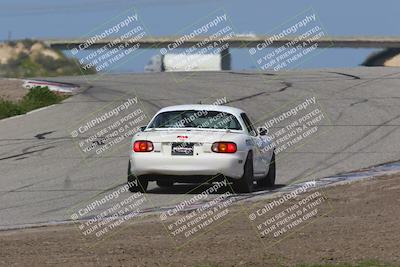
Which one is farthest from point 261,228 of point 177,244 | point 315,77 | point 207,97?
point 315,77

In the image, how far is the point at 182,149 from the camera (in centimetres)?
1531

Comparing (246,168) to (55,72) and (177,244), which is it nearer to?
(177,244)

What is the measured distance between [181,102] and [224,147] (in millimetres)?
15821

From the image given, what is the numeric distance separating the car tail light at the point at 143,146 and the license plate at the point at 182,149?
35 cm

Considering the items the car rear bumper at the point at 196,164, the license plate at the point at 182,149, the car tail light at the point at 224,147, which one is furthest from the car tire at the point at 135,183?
the car tail light at the point at 224,147

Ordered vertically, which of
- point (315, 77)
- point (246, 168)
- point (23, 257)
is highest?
point (23, 257)

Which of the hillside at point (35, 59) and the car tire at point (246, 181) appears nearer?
the car tire at point (246, 181)

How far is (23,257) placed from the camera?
9.45m

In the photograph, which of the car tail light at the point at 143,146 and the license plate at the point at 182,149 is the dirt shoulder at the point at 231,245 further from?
the car tail light at the point at 143,146

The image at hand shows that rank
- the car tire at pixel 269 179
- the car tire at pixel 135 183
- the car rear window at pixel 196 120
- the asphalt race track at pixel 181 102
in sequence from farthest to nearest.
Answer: the car tire at pixel 269 179 < the asphalt race track at pixel 181 102 < the car rear window at pixel 196 120 < the car tire at pixel 135 183

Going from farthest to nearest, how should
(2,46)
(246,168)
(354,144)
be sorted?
1. (2,46)
2. (354,144)
3. (246,168)

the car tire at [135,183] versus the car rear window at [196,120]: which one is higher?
the car rear window at [196,120]

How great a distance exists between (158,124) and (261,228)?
5.07m

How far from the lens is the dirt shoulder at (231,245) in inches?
360
